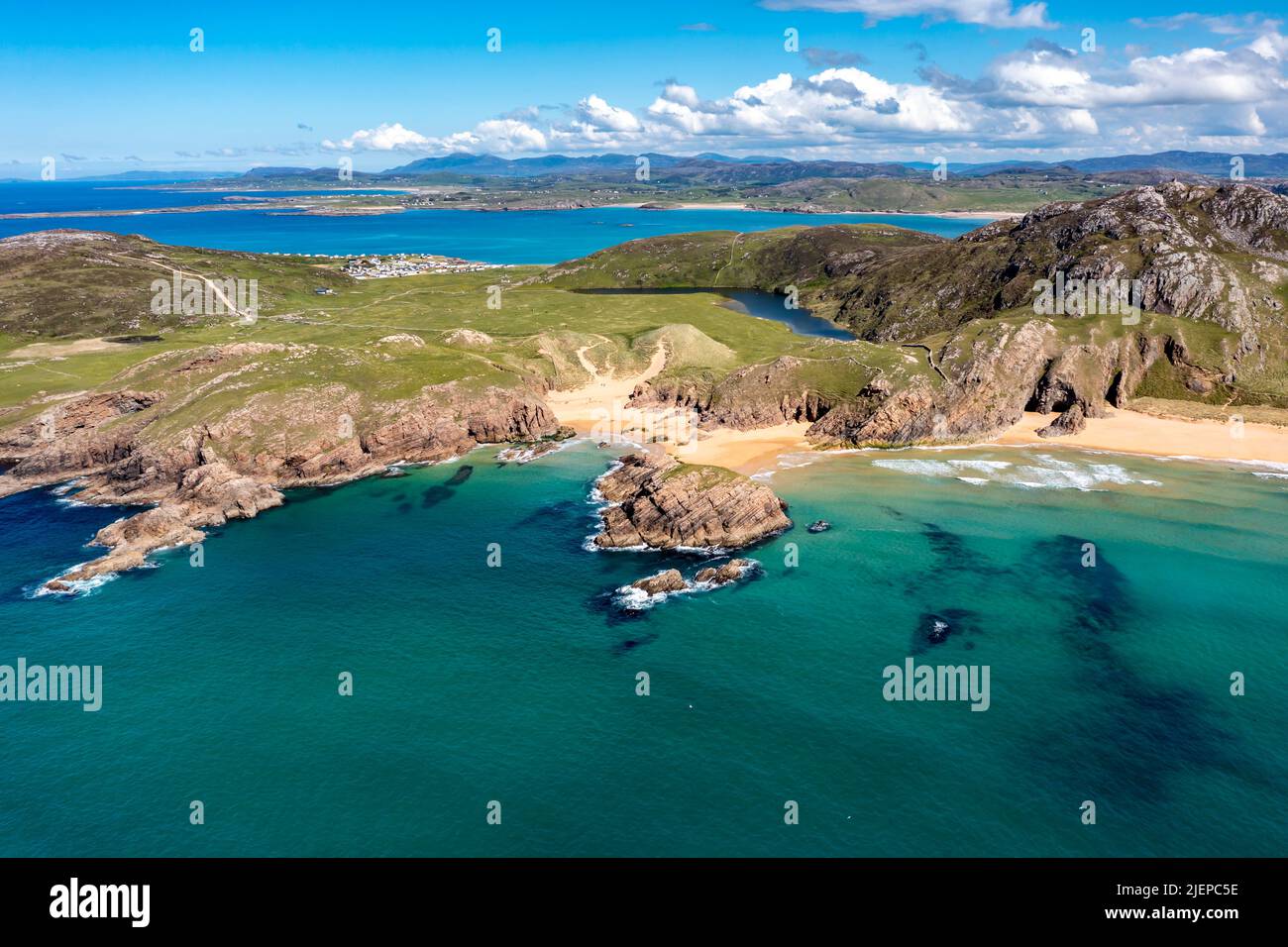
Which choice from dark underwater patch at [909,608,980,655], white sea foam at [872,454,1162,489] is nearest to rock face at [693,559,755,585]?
dark underwater patch at [909,608,980,655]

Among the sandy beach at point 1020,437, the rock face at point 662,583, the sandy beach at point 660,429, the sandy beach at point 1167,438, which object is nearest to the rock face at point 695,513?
the rock face at point 662,583

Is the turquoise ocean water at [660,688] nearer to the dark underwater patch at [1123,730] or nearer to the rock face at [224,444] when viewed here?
the dark underwater patch at [1123,730]

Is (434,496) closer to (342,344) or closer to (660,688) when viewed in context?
(660,688)

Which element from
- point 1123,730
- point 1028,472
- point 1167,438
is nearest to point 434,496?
point 1123,730
